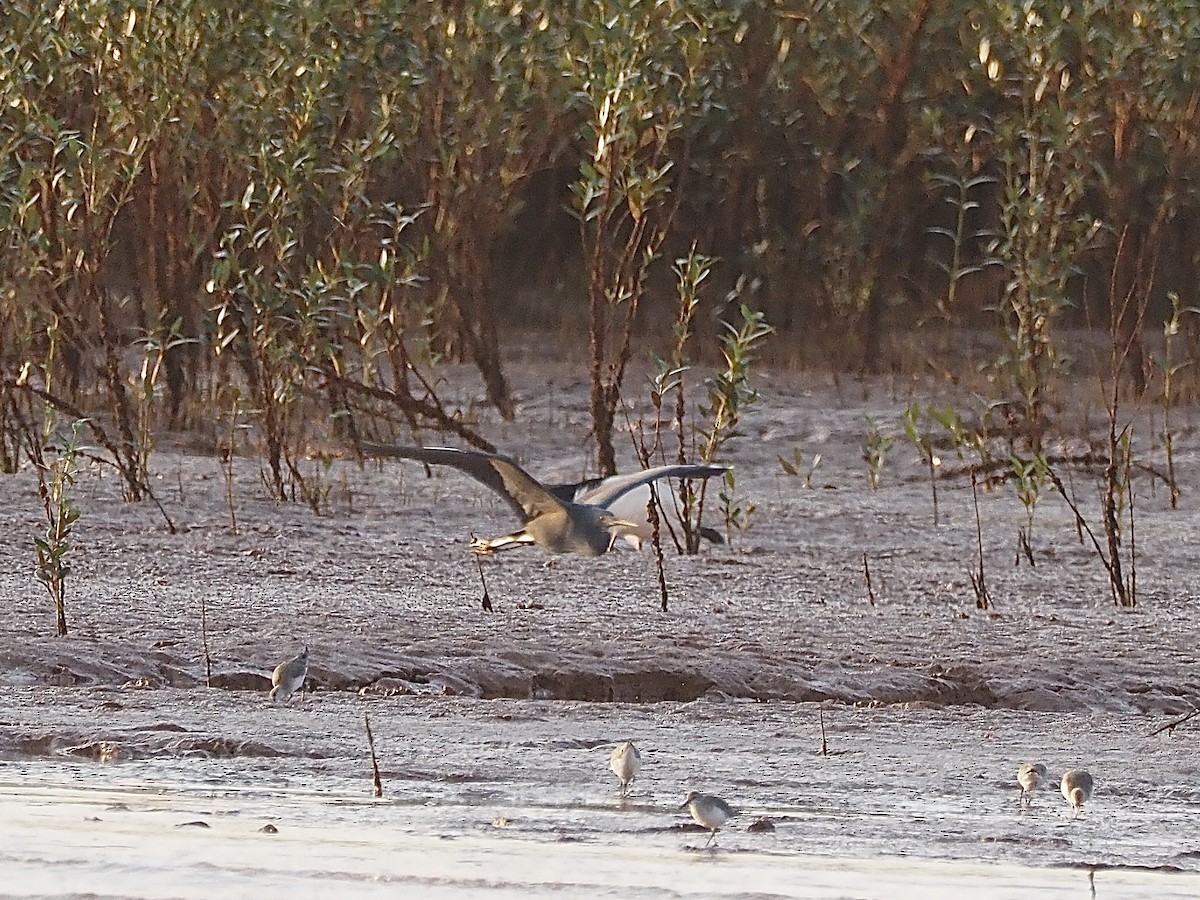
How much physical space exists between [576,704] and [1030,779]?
1.16 m

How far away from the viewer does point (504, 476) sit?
16.4 feet

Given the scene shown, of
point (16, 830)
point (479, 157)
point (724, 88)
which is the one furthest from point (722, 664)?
point (724, 88)

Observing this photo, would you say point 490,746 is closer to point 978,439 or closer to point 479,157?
point 978,439

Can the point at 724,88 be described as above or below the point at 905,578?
above

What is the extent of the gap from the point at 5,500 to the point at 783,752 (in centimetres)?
309

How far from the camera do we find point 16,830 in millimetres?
3508

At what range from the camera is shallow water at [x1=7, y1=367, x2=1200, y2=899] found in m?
3.35

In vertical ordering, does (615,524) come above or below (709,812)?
above

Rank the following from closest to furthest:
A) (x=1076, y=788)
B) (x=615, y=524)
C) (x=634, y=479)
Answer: (x=1076, y=788)
(x=634, y=479)
(x=615, y=524)

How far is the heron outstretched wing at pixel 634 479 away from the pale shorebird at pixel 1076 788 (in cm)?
130

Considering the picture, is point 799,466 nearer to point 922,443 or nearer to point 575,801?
point 922,443

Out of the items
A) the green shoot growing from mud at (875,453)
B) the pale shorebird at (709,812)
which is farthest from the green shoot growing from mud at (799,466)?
the pale shorebird at (709,812)

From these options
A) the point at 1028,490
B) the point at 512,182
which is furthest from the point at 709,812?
the point at 512,182

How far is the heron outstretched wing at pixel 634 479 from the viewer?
478 cm
